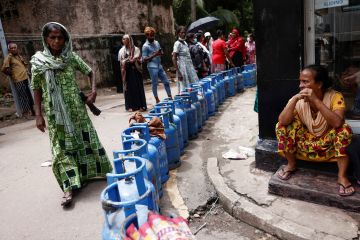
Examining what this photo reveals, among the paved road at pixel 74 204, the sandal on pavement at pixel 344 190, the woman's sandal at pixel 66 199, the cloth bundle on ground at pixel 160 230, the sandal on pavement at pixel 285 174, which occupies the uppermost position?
the cloth bundle on ground at pixel 160 230

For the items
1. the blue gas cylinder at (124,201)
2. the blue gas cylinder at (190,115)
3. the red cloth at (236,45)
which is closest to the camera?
the blue gas cylinder at (124,201)

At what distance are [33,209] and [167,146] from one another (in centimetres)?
164

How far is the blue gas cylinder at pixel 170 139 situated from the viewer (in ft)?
12.9

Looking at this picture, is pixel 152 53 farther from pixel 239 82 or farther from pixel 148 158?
pixel 148 158

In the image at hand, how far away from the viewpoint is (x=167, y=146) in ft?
13.2

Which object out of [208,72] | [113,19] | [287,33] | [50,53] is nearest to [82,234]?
[50,53]

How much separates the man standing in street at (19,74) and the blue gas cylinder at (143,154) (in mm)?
6617

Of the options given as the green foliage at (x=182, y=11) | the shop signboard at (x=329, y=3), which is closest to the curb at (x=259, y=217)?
the shop signboard at (x=329, y=3)

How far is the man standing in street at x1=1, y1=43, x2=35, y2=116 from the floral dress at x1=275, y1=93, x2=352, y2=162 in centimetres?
741

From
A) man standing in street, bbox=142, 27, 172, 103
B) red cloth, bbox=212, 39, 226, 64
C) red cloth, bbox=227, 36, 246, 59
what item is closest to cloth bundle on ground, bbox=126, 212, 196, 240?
man standing in street, bbox=142, 27, 172, 103

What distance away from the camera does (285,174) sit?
10.6 ft

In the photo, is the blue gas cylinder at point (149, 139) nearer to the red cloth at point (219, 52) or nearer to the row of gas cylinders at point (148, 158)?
the row of gas cylinders at point (148, 158)

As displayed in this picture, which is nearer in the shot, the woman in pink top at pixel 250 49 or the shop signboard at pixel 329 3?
the shop signboard at pixel 329 3

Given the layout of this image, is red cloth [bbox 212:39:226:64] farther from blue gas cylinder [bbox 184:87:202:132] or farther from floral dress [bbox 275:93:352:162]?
floral dress [bbox 275:93:352:162]
